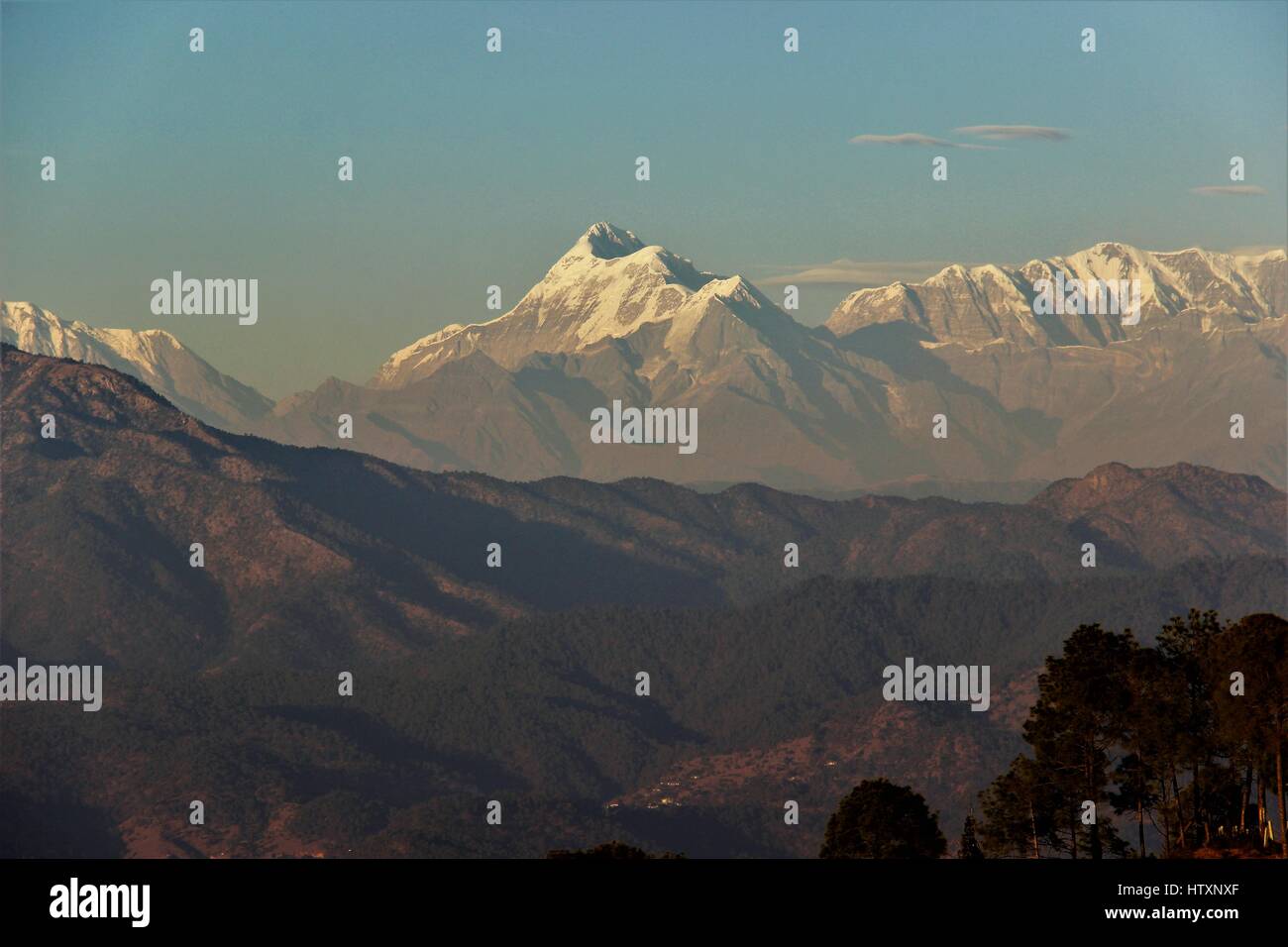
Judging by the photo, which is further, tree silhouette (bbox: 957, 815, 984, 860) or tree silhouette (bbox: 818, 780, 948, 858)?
tree silhouette (bbox: 818, 780, 948, 858)

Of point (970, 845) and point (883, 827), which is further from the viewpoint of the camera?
point (970, 845)

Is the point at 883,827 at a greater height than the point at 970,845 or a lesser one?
greater

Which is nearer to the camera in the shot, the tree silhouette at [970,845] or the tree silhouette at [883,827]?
the tree silhouette at [970,845]
